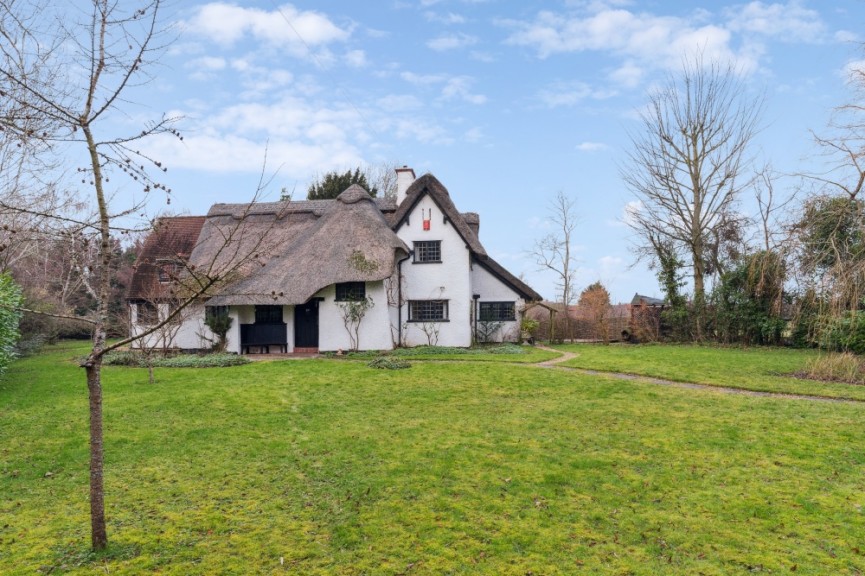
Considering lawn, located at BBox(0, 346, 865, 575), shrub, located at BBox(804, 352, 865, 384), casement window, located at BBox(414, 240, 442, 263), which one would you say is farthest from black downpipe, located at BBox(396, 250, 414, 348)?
shrub, located at BBox(804, 352, 865, 384)

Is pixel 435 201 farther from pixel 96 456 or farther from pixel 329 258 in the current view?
pixel 96 456

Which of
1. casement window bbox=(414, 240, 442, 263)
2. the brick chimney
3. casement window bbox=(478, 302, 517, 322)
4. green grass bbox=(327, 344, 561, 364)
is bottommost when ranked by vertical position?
green grass bbox=(327, 344, 561, 364)

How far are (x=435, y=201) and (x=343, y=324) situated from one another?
6.74 m

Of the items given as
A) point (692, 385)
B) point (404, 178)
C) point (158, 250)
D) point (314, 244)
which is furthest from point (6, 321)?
point (692, 385)

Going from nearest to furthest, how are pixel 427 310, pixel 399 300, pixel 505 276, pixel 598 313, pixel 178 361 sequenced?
1. pixel 178 361
2. pixel 399 300
3. pixel 427 310
4. pixel 505 276
5. pixel 598 313

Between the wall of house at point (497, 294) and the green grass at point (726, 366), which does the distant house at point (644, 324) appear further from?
the wall of house at point (497, 294)

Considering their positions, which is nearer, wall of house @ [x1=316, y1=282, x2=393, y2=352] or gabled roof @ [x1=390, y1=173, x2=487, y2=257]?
wall of house @ [x1=316, y1=282, x2=393, y2=352]

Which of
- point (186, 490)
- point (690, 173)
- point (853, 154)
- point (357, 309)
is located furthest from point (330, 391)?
point (690, 173)

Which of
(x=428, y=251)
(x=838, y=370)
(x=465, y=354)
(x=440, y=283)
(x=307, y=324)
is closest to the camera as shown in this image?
(x=838, y=370)

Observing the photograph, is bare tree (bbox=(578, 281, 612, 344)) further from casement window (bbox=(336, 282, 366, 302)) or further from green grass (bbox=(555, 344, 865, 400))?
casement window (bbox=(336, 282, 366, 302))

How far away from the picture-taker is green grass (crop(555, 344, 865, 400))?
13406 millimetres

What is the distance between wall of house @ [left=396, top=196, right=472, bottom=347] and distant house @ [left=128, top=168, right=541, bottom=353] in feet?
0.15

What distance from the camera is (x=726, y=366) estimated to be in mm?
17172

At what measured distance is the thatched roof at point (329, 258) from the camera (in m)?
20.9
